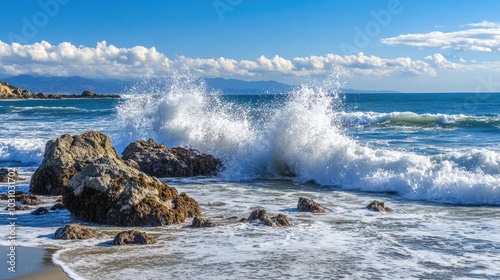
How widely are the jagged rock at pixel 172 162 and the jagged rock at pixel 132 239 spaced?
6.57 meters

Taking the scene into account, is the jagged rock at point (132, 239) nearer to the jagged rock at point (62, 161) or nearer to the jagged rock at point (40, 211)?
the jagged rock at point (40, 211)

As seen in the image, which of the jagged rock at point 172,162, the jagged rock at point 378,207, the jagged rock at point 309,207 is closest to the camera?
the jagged rock at point 309,207

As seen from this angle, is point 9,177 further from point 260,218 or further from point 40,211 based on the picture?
point 260,218

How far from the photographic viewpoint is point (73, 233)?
7.57 m

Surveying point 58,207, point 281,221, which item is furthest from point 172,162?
point 281,221

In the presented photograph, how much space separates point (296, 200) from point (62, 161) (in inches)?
185

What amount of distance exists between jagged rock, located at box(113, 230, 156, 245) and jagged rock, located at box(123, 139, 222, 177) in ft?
21.5

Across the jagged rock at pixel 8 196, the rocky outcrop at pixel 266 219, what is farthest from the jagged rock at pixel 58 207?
the rocky outcrop at pixel 266 219

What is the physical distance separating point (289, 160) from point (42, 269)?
9406mm

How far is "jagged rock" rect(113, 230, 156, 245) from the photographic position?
7.26 meters

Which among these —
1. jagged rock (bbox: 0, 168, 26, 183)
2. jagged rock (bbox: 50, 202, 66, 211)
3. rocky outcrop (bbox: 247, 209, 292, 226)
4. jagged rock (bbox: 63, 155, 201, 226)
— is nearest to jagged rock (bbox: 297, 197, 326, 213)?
rocky outcrop (bbox: 247, 209, 292, 226)

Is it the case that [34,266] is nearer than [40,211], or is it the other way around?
[34,266]

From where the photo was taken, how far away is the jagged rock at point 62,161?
11227 mm

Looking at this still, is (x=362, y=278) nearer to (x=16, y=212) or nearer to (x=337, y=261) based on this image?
(x=337, y=261)
